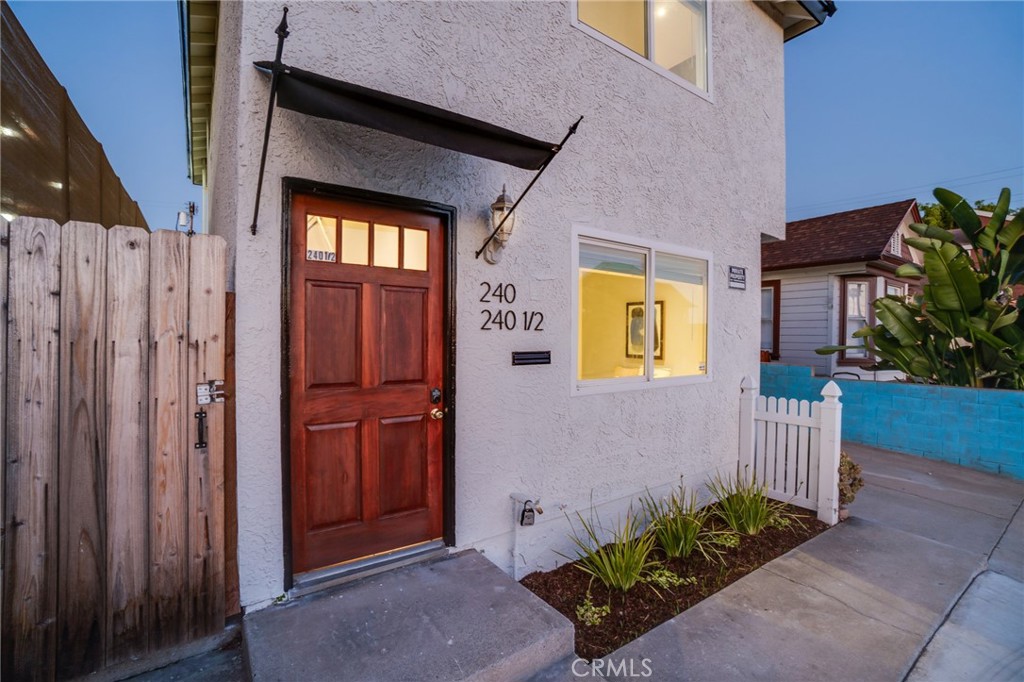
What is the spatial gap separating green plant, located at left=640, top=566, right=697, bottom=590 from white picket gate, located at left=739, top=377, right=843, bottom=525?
72.2 inches

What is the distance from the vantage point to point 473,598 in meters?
2.73

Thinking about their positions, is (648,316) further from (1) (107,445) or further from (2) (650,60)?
(1) (107,445)

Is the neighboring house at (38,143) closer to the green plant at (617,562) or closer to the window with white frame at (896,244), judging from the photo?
the green plant at (617,562)

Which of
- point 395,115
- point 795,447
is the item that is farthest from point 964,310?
point 395,115

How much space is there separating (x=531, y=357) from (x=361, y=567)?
199 cm

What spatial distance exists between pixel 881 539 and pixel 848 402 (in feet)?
14.1

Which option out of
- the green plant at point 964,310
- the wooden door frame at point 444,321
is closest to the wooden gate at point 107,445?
the wooden door frame at point 444,321

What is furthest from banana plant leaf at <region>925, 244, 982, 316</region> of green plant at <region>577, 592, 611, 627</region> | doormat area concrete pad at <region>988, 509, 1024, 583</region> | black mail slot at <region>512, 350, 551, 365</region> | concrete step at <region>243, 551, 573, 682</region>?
concrete step at <region>243, 551, 573, 682</region>

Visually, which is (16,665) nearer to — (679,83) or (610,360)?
(610,360)

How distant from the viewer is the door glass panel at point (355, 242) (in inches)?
117

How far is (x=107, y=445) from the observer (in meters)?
2.32

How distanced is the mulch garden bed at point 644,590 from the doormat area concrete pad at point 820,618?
111 mm

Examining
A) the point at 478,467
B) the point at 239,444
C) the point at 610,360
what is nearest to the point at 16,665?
the point at 239,444

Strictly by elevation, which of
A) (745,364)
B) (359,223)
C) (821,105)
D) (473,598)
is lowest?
(473,598)
